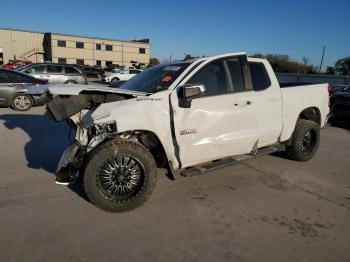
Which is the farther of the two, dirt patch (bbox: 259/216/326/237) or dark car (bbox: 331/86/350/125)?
dark car (bbox: 331/86/350/125)

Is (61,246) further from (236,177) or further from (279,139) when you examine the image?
(279,139)

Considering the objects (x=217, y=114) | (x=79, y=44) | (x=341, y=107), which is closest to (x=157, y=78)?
(x=217, y=114)

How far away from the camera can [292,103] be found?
5.49 meters

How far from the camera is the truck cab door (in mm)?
4137

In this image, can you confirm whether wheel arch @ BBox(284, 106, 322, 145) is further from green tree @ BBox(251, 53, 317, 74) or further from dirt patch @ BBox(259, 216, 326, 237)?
green tree @ BBox(251, 53, 317, 74)

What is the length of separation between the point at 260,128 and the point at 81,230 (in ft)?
9.78

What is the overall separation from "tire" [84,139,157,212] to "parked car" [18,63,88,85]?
1530cm

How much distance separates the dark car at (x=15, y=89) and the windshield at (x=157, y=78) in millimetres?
6797

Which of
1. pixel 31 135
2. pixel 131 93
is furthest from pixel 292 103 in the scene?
pixel 31 135

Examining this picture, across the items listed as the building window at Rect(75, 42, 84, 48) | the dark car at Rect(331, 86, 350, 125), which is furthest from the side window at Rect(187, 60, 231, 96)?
the building window at Rect(75, 42, 84, 48)

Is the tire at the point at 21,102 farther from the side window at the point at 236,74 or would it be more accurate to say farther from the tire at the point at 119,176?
the side window at the point at 236,74

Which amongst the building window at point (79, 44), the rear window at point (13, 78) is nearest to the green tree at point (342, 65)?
the building window at point (79, 44)

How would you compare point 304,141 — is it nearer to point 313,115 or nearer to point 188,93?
point 313,115

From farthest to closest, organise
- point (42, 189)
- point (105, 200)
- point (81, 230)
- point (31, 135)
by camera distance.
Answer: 1. point (31, 135)
2. point (42, 189)
3. point (105, 200)
4. point (81, 230)
